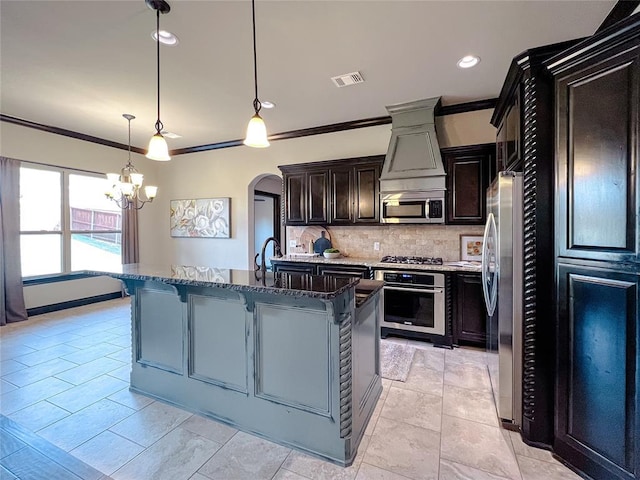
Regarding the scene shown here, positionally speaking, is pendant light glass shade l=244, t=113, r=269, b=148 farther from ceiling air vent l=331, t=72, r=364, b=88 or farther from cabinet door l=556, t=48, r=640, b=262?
cabinet door l=556, t=48, r=640, b=262

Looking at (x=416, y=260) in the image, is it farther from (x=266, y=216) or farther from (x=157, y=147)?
(x=266, y=216)

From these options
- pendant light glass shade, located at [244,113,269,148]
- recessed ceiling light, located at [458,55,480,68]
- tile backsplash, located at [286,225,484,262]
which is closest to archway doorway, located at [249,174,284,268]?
tile backsplash, located at [286,225,484,262]

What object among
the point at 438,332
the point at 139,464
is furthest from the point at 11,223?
the point at 438,332

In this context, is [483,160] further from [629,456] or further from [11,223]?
[11,223]

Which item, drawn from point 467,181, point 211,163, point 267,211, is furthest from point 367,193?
point 267,211

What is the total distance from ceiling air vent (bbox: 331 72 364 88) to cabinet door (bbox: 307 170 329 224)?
1332 mm

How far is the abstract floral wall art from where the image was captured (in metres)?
5.66

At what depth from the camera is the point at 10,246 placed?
4348mm

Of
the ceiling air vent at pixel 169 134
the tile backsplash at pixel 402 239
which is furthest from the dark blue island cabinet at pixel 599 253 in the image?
the ceiling air vent at pixel 169 134

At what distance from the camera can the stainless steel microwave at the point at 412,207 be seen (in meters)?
3.73

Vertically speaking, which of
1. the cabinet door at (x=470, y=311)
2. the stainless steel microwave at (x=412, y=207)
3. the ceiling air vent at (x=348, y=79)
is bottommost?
the cabinet door at (x=470, y=311)

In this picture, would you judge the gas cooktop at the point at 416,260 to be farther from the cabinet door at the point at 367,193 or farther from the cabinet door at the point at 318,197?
the cabinet door at the point at 318,197

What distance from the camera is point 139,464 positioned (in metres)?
1.80

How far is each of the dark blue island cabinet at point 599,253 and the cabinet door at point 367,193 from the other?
2.33m
